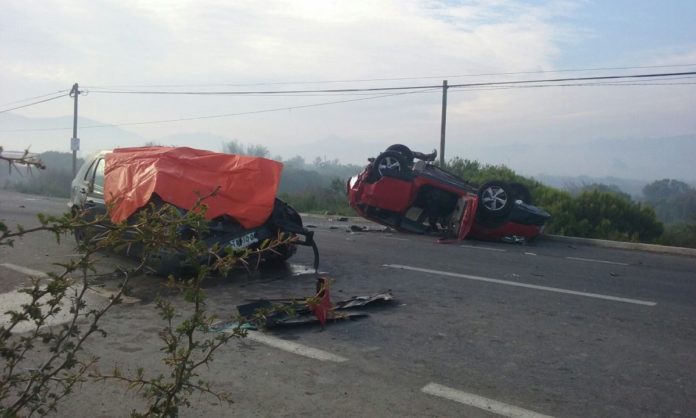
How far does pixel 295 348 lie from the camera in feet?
17.9

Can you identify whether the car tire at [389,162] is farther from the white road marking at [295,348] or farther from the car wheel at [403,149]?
the white road marking at [295,348]

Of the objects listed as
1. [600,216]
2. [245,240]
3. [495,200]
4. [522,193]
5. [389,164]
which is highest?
[389,164]

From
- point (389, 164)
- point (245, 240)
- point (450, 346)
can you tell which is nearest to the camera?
point (450, 346)

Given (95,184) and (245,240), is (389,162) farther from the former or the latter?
(245,240)

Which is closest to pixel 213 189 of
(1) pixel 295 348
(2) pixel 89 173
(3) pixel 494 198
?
(2) pixel 89 173

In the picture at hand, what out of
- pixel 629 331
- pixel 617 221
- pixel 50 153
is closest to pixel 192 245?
pixel 629 331

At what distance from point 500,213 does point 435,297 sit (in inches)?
236

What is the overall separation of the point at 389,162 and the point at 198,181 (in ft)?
20.0

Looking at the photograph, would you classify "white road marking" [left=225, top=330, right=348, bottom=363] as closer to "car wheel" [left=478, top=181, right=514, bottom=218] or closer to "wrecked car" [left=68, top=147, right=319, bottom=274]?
"wrecked car" [left=68, top=147, right=319, bottom=274]

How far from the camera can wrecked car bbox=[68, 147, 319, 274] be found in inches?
307

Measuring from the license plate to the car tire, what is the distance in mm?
5770

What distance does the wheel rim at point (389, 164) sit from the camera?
1350 centimetres

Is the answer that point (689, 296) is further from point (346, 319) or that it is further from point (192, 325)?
point (192, 325)

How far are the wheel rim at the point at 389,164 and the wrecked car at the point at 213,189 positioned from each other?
479cm
